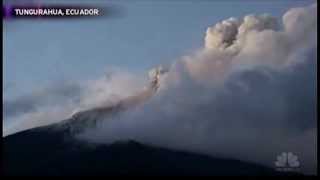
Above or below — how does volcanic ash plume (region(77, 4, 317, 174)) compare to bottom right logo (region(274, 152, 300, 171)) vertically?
above

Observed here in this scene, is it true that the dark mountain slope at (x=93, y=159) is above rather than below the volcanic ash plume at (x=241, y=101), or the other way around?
below

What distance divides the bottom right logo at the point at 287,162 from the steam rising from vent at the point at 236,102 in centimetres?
3

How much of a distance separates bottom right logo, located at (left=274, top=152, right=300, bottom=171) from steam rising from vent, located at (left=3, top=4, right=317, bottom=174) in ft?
0.11

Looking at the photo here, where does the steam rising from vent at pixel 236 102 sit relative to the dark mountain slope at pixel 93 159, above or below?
above

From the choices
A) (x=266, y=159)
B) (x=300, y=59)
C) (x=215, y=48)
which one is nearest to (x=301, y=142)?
(x=266, y=159)

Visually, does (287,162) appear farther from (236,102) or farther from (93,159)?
(93,159)

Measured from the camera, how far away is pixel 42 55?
484 centimetres

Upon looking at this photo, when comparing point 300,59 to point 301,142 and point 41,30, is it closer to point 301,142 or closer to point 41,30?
point 301,142

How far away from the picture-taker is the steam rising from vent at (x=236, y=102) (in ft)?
15.8

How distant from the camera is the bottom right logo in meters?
4.83

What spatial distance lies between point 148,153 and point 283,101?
40.0 inches

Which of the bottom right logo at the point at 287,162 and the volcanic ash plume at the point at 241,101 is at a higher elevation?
the volcanic ash plume at the point at 241,101

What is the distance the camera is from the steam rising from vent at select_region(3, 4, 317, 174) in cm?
483

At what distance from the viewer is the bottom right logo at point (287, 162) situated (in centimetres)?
483
